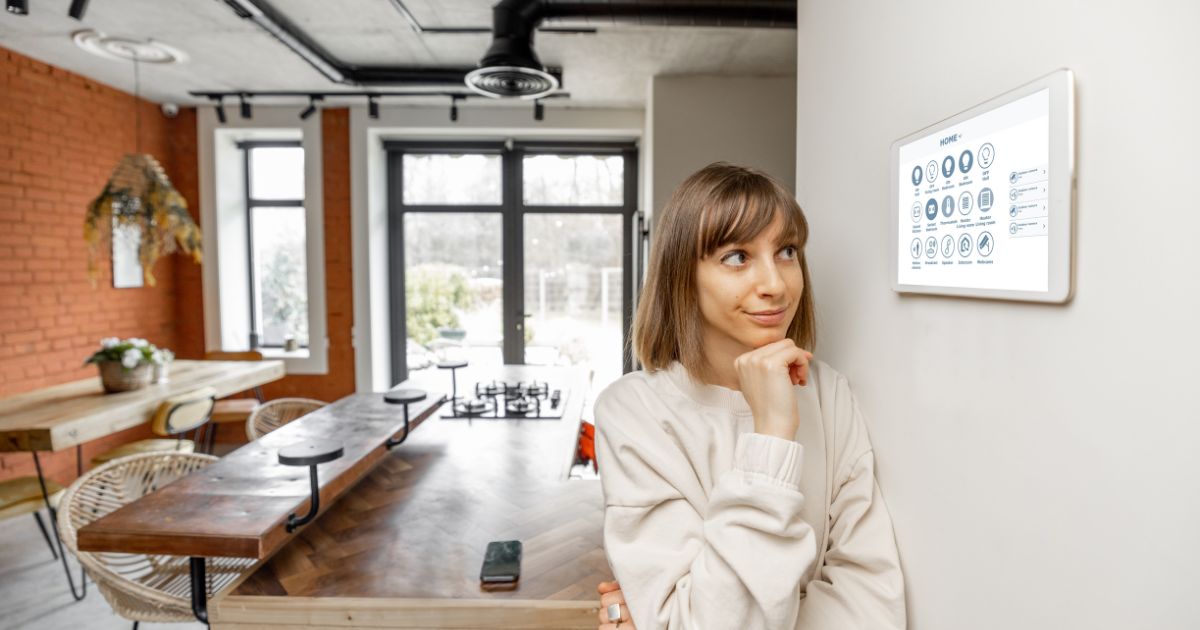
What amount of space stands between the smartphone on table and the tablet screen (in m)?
1.08

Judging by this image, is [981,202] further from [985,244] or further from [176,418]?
[176,418]

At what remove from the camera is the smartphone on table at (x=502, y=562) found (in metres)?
1.43

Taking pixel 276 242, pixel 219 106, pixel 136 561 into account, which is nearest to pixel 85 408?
pixel 136 561

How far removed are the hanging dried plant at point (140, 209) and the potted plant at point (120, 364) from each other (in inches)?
25.4

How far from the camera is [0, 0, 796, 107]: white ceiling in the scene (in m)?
3.29

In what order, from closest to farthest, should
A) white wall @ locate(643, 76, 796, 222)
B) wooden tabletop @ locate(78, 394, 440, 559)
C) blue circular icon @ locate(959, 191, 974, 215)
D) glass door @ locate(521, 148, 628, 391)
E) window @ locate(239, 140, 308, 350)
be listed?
1. blue circular icon @ locate(959, 191, 974, 215)
2. wooden tabletop @ locate(78, 394, 440, 559)
3. white wall @ locate(643, 76, 796, 222)
4. window @ locate(239, 140, 308, 350)
5. glass door @ locate(521, 148, 628, 391)

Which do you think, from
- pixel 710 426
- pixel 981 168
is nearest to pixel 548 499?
pixel 710 426

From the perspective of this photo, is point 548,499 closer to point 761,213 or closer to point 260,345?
point 761,213

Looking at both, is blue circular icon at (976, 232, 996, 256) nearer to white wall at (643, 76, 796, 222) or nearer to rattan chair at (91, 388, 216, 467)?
white wall at (643, 76, 796, 222)

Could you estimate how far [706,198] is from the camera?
3.05 feet

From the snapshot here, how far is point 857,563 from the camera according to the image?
92 cm

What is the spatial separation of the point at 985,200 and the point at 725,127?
365 centimetres

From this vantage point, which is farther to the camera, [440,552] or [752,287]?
[440,552]

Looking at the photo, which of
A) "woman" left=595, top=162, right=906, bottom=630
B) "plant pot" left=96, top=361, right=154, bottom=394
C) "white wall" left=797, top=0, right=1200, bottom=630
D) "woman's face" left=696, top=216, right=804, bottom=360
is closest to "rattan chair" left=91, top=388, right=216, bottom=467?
"plant pot" left=96, top=361, right=154, bottom=394
